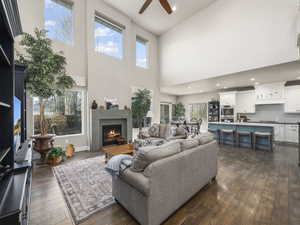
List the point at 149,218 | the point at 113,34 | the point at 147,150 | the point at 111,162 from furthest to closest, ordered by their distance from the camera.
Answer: the point at 113,34 → the point at 111,162 → the point at 147,150 → the point at 149,218

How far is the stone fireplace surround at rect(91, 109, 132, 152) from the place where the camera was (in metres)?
4.90

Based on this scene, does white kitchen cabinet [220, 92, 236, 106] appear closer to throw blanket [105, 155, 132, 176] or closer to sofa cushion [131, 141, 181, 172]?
sofa cushion [131, 141, 181, 172]

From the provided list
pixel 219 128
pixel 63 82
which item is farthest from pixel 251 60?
pixel 63 82

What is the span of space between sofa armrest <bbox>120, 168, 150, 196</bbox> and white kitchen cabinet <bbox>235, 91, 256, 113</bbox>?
7452 millimetres

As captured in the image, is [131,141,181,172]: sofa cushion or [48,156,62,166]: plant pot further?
[48,156,62,166]: plant pot

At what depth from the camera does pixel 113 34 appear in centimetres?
584

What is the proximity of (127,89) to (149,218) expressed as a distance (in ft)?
17.2

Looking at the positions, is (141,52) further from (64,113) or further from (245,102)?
(245,102)

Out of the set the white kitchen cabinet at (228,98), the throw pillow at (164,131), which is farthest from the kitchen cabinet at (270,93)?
the throw pillow at (164,131)

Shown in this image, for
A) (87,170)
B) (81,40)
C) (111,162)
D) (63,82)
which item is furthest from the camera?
(81,40)

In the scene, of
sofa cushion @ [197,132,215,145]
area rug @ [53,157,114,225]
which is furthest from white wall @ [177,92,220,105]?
area rug @ [53,157,114,225]

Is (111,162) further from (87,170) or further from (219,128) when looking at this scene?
(219,128)

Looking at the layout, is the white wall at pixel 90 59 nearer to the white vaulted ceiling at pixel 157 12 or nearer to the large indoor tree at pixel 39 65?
the white vaulted ceiling at pixel 157 12

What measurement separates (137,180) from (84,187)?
1487mm
